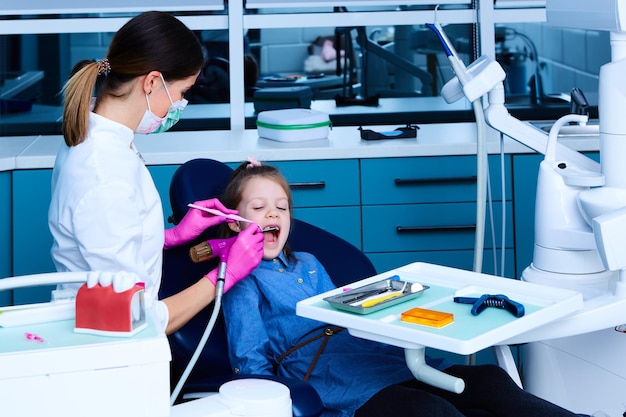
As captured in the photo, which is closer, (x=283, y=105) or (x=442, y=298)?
(x=442, y=298)

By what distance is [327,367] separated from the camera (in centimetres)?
223

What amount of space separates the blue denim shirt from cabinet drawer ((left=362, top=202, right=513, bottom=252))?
86 centimetres

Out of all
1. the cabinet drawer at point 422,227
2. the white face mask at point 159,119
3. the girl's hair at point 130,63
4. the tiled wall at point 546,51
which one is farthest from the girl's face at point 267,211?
the tiled wall at point 546,51

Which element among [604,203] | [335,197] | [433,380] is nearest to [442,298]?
[433,380]

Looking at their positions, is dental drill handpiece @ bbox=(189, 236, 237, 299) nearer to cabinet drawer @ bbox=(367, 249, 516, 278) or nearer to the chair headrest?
the chair headrest

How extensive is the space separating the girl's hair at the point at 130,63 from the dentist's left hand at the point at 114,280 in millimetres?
621

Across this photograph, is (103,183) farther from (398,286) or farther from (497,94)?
(497,94)

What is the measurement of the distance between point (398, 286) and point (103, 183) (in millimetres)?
652

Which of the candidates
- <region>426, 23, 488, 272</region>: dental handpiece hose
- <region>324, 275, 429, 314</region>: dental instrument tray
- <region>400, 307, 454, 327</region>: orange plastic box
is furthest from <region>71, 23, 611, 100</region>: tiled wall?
<region>400, 307, 454, 327</region>: orange plastic box

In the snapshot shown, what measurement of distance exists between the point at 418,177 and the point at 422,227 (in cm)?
17

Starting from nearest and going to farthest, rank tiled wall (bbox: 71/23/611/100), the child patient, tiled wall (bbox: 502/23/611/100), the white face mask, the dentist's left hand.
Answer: the dentist's left hand → the child patient → the white face mask → tiled wall (bbox: 71/23/611/100) → tiled wall (bbox: 502/23/611/100)

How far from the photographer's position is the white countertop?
10.7 ft

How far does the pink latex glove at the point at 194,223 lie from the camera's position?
2375 mm

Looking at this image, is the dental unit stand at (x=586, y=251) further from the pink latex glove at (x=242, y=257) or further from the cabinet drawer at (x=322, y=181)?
the cabinet drawer at (x=322, y=181)
